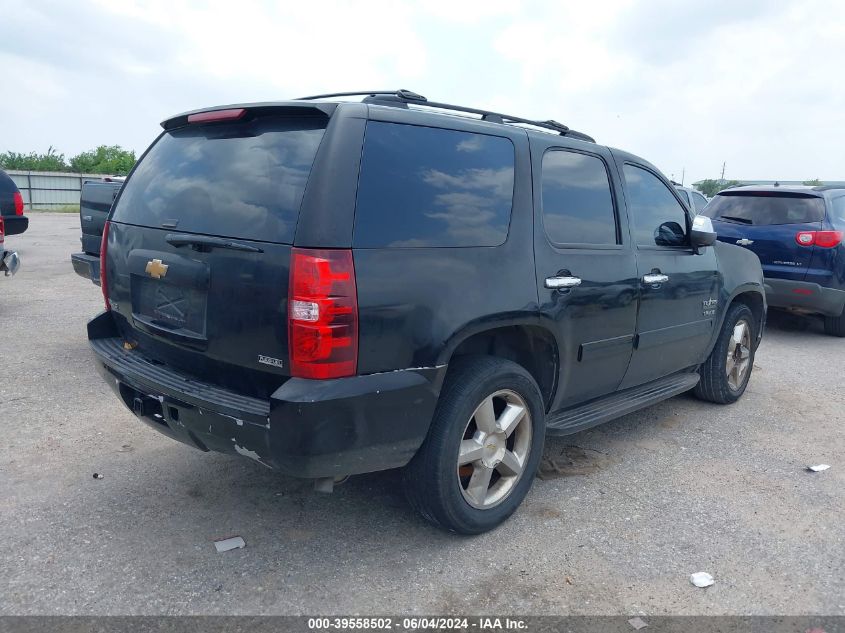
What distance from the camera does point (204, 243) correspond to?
113 inches

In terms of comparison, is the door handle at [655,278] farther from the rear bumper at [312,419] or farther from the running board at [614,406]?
the rear bumper at [312,419]

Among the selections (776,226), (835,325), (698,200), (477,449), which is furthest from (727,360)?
(698,200)

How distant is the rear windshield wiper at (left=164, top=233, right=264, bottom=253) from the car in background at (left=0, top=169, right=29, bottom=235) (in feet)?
24.2

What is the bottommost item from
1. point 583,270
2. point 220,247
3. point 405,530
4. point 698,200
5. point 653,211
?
point 405,530

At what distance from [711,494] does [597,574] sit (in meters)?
1.20

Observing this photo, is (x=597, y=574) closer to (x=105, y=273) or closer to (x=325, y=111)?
(x=325, y=111)

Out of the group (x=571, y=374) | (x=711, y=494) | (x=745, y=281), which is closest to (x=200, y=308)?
(x=571, y=374)

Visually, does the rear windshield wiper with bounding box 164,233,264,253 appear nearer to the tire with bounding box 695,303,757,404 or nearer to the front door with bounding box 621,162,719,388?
the front door with bounding box 621,162,719,388

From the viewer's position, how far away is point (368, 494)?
3734mm

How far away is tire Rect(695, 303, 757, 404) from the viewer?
529 cm

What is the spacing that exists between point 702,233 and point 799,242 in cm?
413

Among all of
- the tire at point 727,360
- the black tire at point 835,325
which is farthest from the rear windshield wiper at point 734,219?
the tire at point 727,360

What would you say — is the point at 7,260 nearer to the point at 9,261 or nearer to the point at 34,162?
the point at 9,261

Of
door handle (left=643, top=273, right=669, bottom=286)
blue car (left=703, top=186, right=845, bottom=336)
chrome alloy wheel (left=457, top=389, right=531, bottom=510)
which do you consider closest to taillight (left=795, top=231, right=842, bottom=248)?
blue car (left=703, top=186, right=845, bottom=336)
